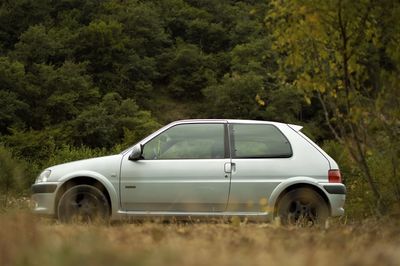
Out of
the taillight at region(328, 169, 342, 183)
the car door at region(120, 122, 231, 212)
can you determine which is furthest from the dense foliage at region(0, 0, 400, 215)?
the car door at region(120, 122, 231, 212)

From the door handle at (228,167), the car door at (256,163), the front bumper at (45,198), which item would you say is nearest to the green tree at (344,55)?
the car door at (256,163)

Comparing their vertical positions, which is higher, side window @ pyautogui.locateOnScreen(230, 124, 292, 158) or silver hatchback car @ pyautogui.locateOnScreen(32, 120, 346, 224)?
side window @ pyautogui.locateOnScreen(230, 124, 292, 158)

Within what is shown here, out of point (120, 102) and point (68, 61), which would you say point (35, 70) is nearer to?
point (68, 61)

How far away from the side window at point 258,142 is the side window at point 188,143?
0.65 ft

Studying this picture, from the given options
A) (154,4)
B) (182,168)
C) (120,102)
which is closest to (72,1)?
(154,4)

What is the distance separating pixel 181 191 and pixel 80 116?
2521 inches

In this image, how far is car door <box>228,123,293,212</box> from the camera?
25.7 ft

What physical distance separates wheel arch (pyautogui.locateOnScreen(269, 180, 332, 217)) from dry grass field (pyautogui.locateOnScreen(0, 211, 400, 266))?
2.60 meters

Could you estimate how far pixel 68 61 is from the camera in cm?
8325

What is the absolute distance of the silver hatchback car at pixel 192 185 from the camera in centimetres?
779

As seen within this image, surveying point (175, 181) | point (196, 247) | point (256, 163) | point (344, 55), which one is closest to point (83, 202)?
point (175, 181)

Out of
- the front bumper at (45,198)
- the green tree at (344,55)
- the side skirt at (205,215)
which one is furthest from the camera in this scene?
the front bumper at (45,198)

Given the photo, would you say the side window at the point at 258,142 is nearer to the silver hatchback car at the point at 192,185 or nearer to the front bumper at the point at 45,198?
the silver hatchback car at the point at 192,185

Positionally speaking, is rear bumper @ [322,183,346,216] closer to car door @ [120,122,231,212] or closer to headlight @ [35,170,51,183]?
car door @ [120,122,231,212]
